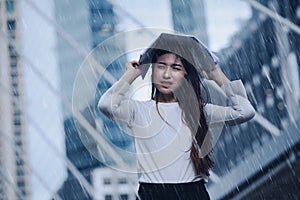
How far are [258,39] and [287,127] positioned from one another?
1323cm

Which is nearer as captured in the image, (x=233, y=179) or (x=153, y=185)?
(x=153, y=185)

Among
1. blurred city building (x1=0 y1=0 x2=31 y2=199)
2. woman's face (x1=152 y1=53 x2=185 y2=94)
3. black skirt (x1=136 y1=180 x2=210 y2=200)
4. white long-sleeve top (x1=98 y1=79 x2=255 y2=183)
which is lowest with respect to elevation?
blurred city building (x1=0 y1=0 x2=31 y2=199)

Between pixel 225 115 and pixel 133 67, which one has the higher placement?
pixel 133 67

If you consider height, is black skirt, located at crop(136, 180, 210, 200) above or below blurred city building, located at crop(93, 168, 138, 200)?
above

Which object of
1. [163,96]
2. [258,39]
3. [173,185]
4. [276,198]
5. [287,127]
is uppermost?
[163,96]

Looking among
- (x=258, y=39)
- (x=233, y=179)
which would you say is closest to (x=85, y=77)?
(x=233, y=179)

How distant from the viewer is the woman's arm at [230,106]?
1606 millimetres

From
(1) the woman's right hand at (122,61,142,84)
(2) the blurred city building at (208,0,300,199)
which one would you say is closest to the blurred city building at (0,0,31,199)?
(2) the blurred city building at (208,0,300,199)

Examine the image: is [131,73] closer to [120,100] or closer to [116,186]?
[120,100]

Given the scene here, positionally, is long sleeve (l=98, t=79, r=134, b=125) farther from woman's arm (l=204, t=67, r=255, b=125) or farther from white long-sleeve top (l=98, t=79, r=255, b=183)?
woman's arm (l=204, t=67, r=255, b=125)

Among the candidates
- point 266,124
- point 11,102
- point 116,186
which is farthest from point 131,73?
point 11,102

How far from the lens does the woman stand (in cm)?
153

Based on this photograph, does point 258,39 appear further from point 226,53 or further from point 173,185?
point 173,185

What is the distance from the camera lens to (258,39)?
1670cm
